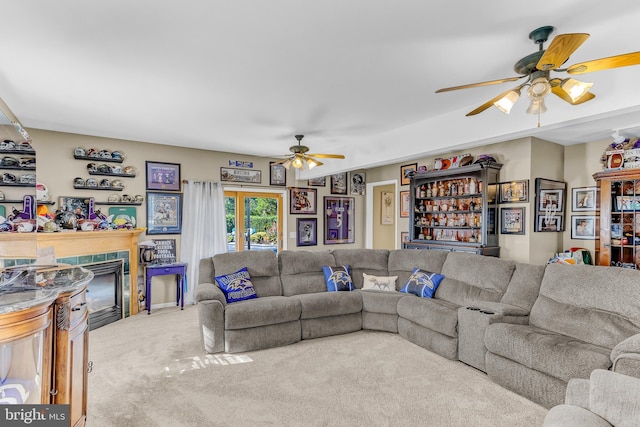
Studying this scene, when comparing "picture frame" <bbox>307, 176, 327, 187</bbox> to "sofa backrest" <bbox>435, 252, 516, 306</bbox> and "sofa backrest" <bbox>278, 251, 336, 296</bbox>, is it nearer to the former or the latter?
"sofa backrest" <bbox>278, 251, 336, 296</bbox>

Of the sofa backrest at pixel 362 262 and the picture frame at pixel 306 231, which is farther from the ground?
the picture frame at pixel 306 231

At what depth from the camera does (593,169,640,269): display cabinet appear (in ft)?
12.8

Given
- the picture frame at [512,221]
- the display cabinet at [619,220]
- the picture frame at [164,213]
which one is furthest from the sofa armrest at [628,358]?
the picture frame at [164,213]

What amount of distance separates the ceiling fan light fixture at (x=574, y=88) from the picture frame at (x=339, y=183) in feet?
15.7

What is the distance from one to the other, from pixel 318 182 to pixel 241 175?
Result: 1.55m

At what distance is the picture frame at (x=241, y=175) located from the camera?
5.80 meters

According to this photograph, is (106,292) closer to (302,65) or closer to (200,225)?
(200,225)

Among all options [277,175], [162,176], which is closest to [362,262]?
[277,175]

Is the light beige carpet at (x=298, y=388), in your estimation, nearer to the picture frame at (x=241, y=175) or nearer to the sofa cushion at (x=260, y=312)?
the sofa cushion at (x=260, y=312)

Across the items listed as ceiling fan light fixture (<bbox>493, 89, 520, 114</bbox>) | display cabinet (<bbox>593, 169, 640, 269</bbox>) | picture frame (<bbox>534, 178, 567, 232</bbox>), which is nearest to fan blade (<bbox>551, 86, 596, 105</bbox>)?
ceiling fan light fixture (<bbox>493, 89, 520, 114</bbox>)

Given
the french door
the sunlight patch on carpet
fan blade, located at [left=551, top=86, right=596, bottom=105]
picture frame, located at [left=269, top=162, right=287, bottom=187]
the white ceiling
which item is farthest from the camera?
picture frame, located at [left=269, top=162, right=287, bottom=187]

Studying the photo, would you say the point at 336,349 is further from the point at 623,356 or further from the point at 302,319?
the point at 623,356

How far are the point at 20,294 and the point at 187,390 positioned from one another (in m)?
1.57

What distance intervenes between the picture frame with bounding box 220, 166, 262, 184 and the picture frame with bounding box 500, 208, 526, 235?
3.92m
